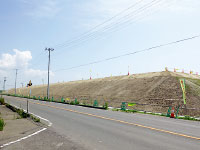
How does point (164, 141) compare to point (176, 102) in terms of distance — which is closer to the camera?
point (164, 141)

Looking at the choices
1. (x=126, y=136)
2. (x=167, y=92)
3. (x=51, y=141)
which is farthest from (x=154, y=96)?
(x=51, y=141)

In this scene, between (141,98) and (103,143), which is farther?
(141,98)

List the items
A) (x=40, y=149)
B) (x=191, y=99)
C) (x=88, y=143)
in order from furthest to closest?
(x=191, y=99)
(x=88, y=143)
(x=40, y=149)

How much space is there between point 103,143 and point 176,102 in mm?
19226

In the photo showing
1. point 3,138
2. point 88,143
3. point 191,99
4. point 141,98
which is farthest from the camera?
point 141,98

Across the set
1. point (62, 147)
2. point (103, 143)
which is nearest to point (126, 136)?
point (103, 143)

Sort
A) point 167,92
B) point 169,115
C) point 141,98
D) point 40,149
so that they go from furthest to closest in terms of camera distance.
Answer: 1. point 141,98
2. point 167,92
3. point 169,115
4. point 40,149

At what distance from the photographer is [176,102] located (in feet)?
78.2

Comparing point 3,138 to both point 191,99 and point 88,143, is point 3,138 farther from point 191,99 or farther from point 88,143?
point 191,99

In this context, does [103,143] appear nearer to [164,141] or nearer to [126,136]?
[126,136]

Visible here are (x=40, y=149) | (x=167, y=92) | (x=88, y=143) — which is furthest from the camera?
(x=167, y=92)

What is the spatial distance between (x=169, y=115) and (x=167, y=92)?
11973 mm

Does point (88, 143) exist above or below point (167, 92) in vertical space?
below

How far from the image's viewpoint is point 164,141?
296 inches
